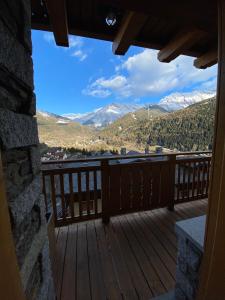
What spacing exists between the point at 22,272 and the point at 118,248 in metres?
1.64

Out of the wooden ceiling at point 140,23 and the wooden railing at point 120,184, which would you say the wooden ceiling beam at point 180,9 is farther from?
the wooden railing at point 120,184

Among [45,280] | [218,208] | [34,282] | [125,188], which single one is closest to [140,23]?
[218,208]

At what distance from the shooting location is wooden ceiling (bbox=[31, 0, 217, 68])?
792 millimetres

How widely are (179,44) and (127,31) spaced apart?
527mm

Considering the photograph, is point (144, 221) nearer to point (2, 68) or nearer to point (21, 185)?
point (21, 185)

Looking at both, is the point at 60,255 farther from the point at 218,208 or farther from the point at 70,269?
the point at 218,208

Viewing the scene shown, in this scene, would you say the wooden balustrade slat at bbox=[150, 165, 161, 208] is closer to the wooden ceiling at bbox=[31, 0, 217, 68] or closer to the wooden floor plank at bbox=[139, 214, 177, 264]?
the wooden floor plank at bbox=[139, 214, 177, 264]

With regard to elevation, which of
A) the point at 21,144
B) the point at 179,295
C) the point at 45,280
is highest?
the point at 21,144

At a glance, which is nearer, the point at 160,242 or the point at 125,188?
the point at 160,242

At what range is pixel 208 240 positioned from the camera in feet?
2.61

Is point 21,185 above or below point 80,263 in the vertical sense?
above

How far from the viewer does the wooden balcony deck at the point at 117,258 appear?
1.58 m

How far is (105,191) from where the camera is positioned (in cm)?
262

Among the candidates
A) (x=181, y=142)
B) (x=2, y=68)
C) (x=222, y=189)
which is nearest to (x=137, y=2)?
(x=2, y=68)
